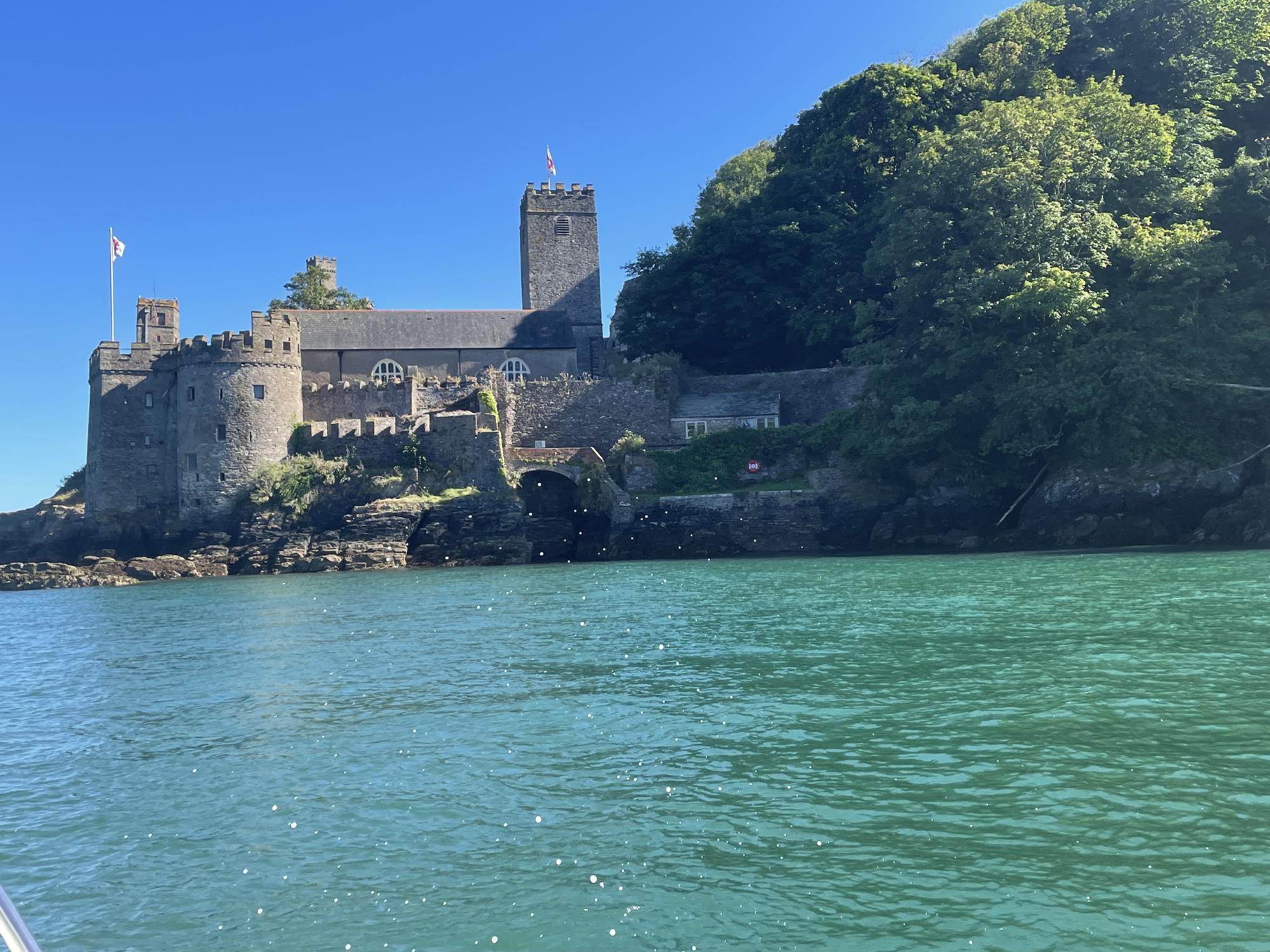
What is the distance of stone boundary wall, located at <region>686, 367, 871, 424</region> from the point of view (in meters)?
51.2

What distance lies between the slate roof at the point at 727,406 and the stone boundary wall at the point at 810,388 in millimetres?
589

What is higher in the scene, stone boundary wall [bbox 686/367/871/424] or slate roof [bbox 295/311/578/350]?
slate roof [bbox 295/311/578/350]

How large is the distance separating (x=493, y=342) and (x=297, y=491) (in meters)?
16.1

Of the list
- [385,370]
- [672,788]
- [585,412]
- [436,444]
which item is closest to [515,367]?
[385,370]

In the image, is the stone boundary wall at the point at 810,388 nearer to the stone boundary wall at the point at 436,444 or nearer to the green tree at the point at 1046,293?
the green tree at the point at 1046,293

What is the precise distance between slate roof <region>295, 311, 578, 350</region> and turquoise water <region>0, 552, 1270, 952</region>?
130 feet

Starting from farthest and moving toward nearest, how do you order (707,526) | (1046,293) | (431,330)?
1. (431,330)
2. (707,526)
3. (1046,293)

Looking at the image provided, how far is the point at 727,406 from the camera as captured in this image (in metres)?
52.8

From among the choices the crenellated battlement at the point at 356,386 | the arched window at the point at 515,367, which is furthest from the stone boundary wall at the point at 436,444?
the arched window at the point at 515,367

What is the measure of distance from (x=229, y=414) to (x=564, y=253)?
29.9m

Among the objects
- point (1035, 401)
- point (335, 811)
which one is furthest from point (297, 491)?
point (335, 811)

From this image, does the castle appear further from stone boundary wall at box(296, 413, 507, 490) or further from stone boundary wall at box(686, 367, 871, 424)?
stone boundary wall at box(686, 367, 871, 424)

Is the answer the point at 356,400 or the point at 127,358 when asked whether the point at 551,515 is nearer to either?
the point at 356,400

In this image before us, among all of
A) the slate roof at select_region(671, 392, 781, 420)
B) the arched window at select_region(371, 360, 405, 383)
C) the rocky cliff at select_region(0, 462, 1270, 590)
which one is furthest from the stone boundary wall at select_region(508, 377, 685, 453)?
the arched window at select_region(371, 360, 405, 383)
